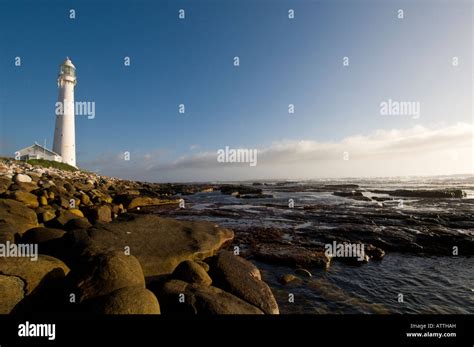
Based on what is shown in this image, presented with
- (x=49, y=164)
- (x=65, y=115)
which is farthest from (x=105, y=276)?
(x=65, y=115)

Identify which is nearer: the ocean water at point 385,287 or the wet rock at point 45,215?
the ocean water at point 385,287

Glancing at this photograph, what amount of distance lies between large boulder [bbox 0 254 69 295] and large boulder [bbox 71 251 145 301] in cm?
67

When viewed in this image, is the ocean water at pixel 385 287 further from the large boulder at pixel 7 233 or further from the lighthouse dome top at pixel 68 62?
the lighthouse dome top at pixel 68 62

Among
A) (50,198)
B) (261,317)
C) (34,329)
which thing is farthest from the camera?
(50,198)

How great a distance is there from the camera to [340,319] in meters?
5.21

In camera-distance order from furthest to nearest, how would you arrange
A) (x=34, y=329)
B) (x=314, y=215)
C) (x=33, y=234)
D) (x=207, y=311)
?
1. (x=314, y=215)
2. (x=33, y=234)
3. (x=207, y=311)
4. (x=34, y=329)

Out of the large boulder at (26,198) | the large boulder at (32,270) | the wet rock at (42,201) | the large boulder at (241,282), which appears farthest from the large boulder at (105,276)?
the wet rock at (42,201)

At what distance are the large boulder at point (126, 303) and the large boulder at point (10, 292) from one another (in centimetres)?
155

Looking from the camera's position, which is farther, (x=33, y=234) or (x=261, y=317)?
(x=33, y=234)

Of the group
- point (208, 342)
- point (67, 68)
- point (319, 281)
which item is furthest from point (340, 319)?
point (67, 68)

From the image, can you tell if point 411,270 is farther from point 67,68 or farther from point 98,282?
point 67,68

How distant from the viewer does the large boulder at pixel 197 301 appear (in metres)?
4.53

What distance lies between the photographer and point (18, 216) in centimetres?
827

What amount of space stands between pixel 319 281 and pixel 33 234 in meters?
8.58
